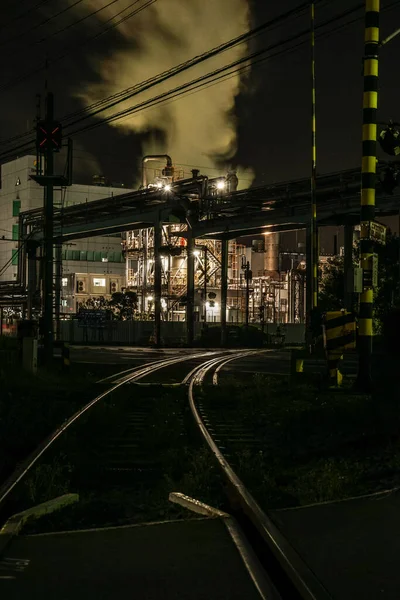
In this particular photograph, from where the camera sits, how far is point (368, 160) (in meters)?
16.0

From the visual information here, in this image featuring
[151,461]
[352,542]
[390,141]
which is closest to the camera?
[352,542]

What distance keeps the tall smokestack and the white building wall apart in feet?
61.2

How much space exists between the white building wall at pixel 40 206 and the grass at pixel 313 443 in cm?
8200

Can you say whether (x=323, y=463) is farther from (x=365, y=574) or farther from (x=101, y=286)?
(x=101, y=286)

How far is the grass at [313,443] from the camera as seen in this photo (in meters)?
7.67

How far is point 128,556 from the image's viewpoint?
16.7 feet

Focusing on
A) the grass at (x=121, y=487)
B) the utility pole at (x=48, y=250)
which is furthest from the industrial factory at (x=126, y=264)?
the grass at (x=121, y=487)

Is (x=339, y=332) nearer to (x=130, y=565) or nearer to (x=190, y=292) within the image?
(x=130, y=565)

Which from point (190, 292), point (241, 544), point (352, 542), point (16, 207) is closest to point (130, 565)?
point (241, 544)

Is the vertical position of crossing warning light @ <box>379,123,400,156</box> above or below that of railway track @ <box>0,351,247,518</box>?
above

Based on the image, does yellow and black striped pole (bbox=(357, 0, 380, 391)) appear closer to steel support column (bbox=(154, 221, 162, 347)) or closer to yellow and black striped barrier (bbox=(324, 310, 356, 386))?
yellow and black striped barrier (bbox=(324, 310, 356, 386))

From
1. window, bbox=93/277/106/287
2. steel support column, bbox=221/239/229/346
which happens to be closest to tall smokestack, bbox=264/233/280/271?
window, bbox=93/277/106/287

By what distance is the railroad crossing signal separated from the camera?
2475 centimetres

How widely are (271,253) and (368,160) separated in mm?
85508
